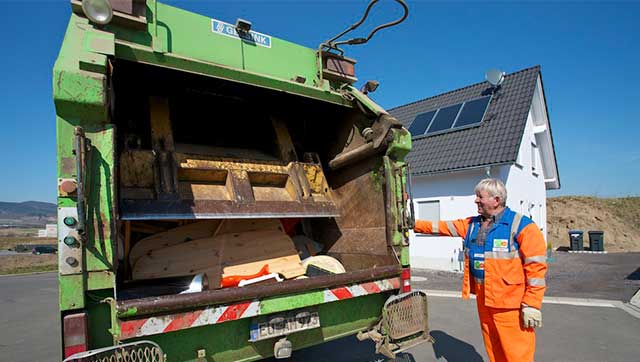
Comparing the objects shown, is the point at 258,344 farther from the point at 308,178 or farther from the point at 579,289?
the point at 579,289

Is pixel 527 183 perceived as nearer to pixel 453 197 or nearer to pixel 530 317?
pixel 453 197

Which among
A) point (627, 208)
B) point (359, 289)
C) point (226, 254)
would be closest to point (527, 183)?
point (359, 289)

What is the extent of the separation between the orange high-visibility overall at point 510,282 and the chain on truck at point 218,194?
48 centimetres

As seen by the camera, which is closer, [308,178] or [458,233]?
[458,233]

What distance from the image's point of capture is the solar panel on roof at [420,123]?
11.5 metres

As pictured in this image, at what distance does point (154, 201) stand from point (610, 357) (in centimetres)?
409

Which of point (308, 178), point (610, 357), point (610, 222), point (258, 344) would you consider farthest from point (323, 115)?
point (610, 222)

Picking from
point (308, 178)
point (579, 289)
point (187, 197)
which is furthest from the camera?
point (579, 289)

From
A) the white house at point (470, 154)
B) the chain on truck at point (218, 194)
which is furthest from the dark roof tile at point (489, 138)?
the chain on truck at point (218, 194)

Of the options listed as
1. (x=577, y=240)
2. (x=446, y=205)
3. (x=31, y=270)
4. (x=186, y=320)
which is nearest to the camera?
(x=186, y=320)

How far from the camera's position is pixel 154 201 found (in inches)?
99.1

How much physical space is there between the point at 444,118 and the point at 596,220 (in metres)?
14.2

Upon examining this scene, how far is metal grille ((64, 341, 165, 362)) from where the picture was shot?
5.41 feet

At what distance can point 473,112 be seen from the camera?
422 inches
